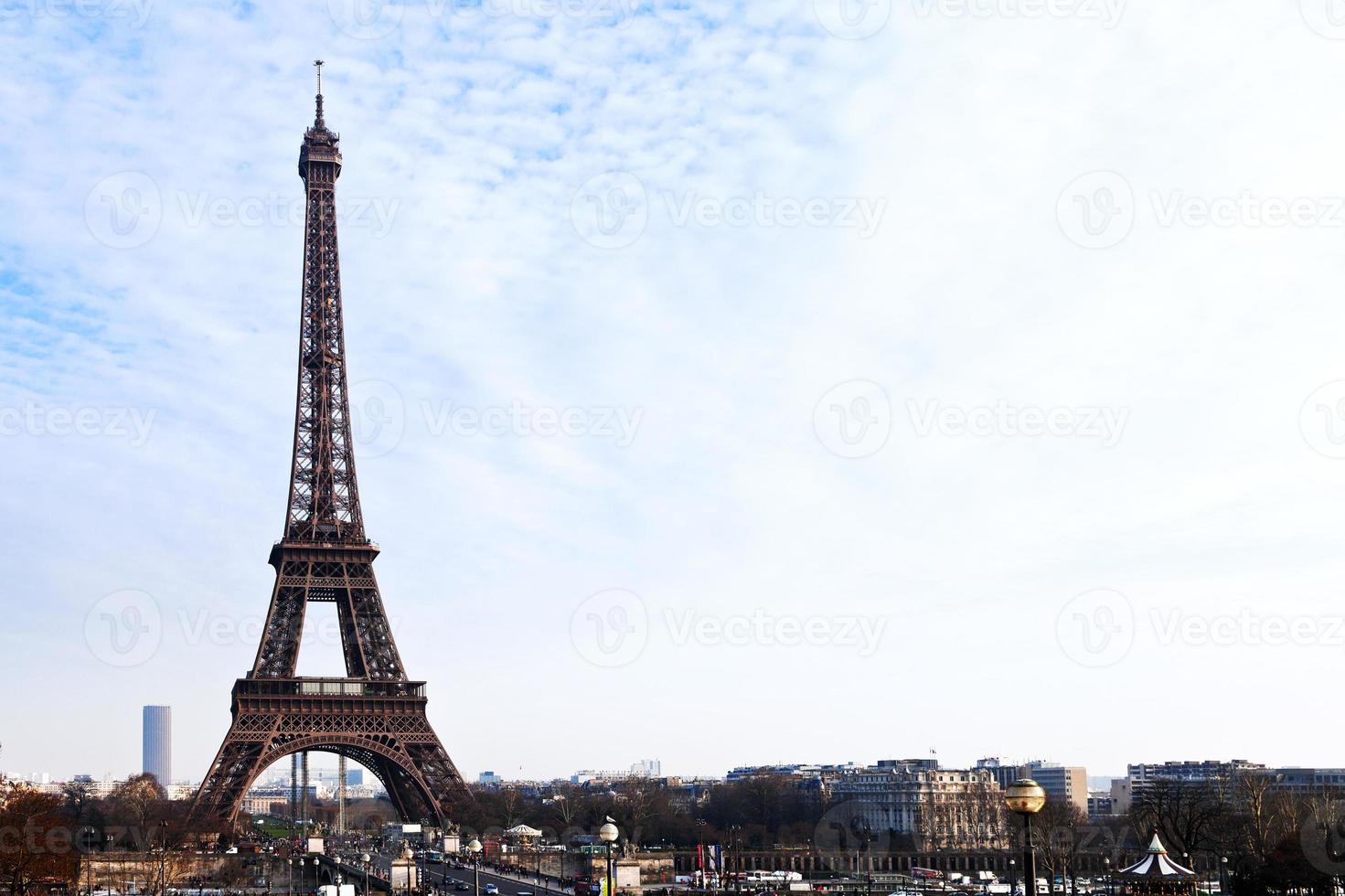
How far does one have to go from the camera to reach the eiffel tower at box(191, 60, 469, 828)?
102 meters

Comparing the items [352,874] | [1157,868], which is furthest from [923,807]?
[1157,868]

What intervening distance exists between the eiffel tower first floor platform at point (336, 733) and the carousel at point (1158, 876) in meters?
58.2

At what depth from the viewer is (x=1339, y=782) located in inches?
7564

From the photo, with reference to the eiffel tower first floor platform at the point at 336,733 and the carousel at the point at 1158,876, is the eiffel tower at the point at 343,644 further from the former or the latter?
the carousel at the point at 1158,876

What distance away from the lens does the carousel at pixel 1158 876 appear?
54.2m

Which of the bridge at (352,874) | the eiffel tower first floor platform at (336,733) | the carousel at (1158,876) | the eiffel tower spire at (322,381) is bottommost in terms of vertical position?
the bridge at (352,874)

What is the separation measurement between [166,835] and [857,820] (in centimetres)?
9083

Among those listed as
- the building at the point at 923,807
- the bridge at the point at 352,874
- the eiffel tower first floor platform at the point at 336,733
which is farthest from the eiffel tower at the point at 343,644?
the building at the point at 923,807

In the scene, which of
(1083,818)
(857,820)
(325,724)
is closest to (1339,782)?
(1083,818)

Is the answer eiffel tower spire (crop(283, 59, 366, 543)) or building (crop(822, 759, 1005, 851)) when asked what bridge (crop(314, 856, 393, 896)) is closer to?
eiffel tower spire (crop(283, 59, 366, 543))

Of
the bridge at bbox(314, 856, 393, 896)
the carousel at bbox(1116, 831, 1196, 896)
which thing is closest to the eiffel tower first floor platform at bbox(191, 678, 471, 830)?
the bridge at bbox(314, 856, 393, 896)

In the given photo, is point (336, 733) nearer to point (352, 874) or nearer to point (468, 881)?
point (352, 874)

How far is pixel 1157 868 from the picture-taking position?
54.7 m

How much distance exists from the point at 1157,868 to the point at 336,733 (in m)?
64.9
